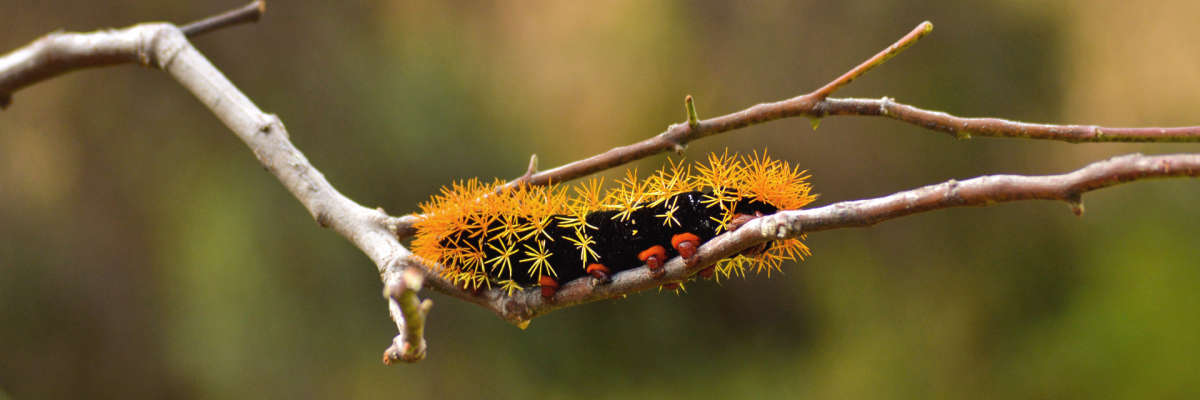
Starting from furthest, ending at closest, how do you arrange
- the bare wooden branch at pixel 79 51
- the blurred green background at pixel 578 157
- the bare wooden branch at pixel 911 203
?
the blurred green background at pixel 578 157, the bare wooden branch at pixel 79 51, the bare wooden branch at pixel 911 203

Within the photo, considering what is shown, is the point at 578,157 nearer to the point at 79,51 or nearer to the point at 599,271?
the point at 79,51

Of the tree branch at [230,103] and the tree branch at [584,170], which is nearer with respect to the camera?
the tree branch at [584,170]

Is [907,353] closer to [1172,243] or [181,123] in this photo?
[1172,243]

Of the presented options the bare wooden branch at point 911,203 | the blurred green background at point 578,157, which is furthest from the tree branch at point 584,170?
the blurred green background at point 578,157

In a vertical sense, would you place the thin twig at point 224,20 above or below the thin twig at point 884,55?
above

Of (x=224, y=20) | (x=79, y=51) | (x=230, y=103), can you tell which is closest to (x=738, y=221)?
(x=230, y=103)

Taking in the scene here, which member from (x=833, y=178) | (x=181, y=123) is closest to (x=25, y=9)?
(x=181, y=123)

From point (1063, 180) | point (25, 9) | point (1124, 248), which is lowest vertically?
point (1063, 180)

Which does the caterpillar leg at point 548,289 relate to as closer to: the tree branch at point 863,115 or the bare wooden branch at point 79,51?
the tree branch at point 863,115
